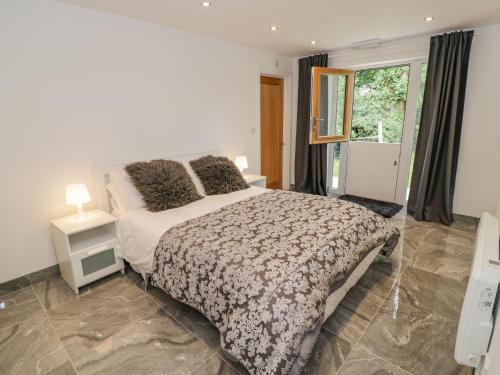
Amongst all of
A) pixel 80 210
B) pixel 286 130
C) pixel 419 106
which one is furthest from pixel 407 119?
pixel 80 210

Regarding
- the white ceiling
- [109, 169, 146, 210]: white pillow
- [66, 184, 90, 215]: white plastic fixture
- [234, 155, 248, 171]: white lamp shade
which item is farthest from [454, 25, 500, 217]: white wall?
[66, 184, 90, 215]: white plastic fixture

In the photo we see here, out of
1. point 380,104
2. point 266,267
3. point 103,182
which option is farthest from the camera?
point 380,104

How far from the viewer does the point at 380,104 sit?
4262mm

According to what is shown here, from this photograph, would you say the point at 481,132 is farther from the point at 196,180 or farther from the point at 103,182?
the point at 103,182

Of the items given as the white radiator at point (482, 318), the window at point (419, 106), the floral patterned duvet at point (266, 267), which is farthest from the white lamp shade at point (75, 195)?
the window at point (419, 106)

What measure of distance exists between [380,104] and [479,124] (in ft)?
4.34

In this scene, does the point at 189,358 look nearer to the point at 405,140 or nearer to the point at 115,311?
the point at 115,311

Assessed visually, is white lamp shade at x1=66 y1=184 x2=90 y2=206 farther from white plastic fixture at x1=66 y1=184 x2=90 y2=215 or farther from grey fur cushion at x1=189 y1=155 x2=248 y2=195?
grey fur cushion at x1=189 y1=155 x2=248 y2=195

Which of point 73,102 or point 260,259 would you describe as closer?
point 260,259

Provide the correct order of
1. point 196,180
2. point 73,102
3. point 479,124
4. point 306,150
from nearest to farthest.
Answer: point 73,102
point 196,180
point 479,124
point 306,150

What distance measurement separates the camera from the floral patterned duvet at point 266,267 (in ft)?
4.62

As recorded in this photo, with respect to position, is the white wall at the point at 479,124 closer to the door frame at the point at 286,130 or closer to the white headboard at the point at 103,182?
the door frame at the point at 286,130

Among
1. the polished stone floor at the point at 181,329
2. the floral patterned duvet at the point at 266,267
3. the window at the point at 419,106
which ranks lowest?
the polished stone floor at the point at 181,329

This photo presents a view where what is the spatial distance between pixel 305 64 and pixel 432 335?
4.03m
